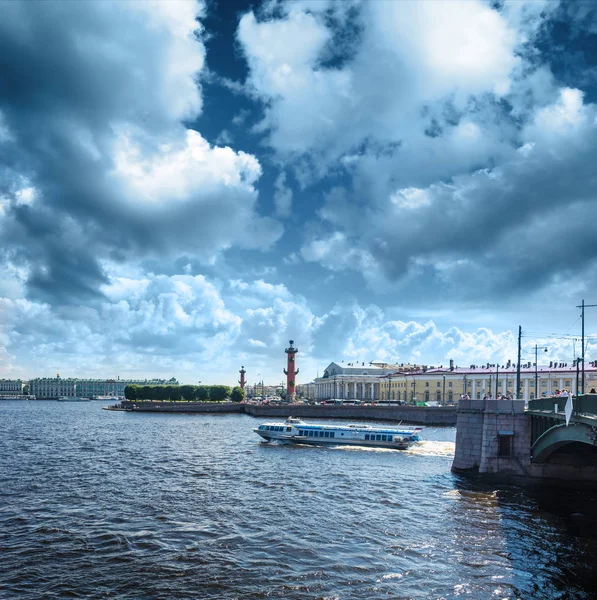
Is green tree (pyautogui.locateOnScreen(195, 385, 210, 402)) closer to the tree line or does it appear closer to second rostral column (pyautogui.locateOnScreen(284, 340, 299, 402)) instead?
the tree line

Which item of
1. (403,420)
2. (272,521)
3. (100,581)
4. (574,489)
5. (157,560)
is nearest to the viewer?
(100,581)

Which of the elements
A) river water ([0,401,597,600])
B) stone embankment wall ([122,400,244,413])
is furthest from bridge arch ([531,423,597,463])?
stone embankment wall ([122,400,244,413])

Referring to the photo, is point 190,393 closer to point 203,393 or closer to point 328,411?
point 203,393

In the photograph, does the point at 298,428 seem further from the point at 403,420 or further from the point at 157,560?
the point at 403,420

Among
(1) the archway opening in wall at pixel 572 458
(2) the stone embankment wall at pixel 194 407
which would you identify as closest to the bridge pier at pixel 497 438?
(1) the archway opening in wall at pixel 572 458

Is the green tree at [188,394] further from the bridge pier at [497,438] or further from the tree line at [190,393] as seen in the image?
the bridge pier at [497,438]

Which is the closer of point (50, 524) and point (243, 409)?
point (50, 524)

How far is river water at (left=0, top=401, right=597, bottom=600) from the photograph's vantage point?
15008 mm

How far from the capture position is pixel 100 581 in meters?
15.1

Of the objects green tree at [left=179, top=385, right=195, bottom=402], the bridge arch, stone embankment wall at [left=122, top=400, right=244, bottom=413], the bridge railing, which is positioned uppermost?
the bridge railing

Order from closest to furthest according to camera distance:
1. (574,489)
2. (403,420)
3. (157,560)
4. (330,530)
→ (157,560)
(330,530)
(574,489)
(403,420)

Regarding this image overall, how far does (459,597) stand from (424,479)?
61.8ft

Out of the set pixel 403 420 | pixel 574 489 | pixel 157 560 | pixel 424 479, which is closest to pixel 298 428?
pixel 424 479

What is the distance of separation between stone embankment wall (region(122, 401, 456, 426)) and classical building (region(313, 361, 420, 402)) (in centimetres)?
3860
